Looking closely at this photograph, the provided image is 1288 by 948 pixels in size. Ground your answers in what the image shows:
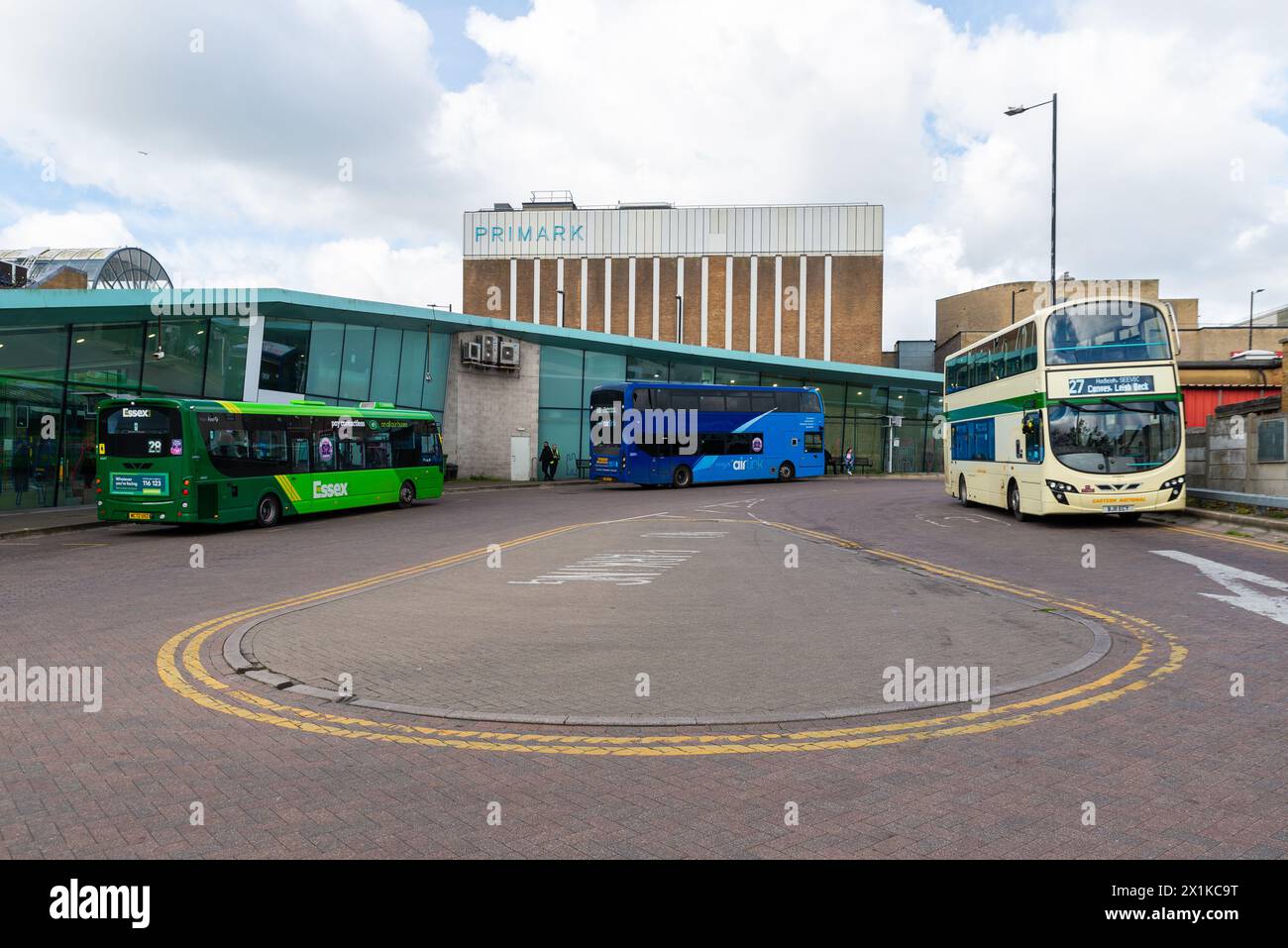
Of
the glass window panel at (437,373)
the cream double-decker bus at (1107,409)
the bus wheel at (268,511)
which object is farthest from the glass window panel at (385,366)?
the cream double-decker bus at (1107,409)

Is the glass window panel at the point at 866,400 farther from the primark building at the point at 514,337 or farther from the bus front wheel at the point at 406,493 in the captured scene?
the bus front wheel at the point at 406,493

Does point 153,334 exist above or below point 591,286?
below

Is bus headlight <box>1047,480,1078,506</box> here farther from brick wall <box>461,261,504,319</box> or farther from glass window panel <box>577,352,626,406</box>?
brick wall <box>461,261,504,319</box>

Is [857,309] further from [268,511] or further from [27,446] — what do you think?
[27,446]

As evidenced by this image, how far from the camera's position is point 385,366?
118 feet

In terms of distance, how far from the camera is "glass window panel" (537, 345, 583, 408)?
140 feet

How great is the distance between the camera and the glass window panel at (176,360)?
84.4 ft

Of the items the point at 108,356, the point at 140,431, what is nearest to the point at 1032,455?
the point at 140,431

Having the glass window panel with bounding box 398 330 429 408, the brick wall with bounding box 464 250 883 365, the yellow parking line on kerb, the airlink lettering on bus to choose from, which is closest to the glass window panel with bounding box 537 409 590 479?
the glass window panel with bounding box 398 330 429 408

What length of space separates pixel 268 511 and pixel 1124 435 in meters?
19.3
